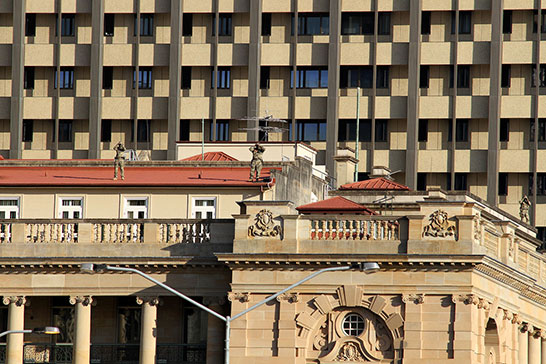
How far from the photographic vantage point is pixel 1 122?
156750 mm

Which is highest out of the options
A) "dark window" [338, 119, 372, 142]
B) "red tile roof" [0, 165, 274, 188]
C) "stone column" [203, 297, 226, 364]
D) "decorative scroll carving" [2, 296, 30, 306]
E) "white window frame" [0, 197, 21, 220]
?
"dark window" [338, 119, 372, 142]

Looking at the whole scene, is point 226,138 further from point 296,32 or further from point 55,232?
point 55,232

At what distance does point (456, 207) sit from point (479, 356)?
21.9 ft

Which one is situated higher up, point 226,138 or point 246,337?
point 226,138

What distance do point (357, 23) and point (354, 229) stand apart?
235 feet

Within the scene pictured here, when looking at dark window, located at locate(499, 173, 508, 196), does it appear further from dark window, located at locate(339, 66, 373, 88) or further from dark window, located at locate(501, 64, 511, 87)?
dark window, located at locate(339, 66, 373, 88)

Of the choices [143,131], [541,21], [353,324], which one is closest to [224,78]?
[143,131]

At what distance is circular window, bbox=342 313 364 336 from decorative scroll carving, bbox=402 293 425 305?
7.85 ft

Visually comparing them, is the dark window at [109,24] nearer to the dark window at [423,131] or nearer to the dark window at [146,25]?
the dark window at [146,25]

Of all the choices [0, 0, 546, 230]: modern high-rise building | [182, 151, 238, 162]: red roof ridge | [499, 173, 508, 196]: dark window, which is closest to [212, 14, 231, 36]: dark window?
[0, 0, 546, 230]: modern high-rise building

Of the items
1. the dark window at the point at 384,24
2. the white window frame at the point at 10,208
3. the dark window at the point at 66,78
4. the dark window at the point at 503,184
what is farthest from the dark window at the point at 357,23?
the white window frame at the point at 10,208

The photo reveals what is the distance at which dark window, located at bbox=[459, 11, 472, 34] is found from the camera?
15100cm

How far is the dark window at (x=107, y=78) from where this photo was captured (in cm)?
15525

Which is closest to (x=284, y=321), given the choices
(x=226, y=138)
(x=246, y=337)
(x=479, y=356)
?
(x=246, y=337)
